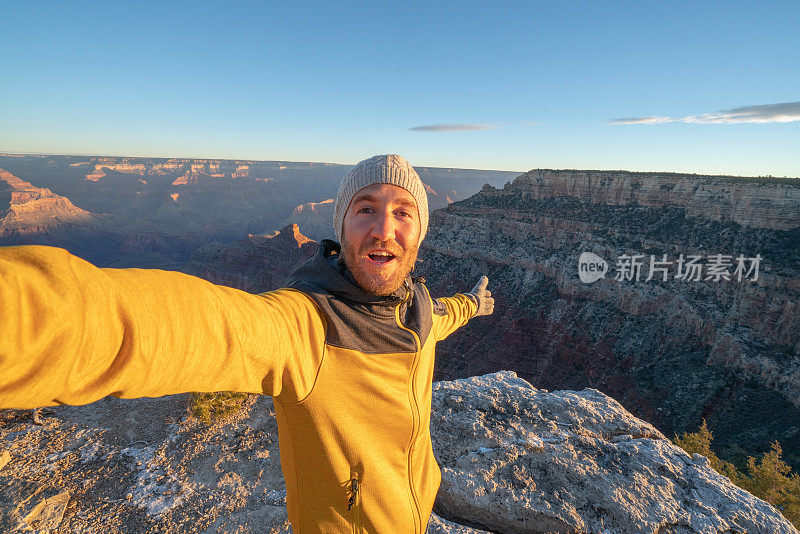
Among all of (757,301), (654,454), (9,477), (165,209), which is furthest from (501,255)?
(165,209)

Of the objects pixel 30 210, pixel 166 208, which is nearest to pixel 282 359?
pixel 30 210

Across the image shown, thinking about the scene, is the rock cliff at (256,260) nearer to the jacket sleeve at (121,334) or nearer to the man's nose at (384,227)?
the man's nose at (384,227)

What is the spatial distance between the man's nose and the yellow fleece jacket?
10.9 inches

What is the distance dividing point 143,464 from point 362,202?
499 centimetres

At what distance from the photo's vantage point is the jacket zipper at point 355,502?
172 centimetres

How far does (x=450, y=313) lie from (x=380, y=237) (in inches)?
61.3

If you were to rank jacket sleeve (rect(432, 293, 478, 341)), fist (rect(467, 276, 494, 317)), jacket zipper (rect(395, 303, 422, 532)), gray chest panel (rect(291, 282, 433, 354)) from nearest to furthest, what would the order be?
gray chest panel (rect(291, 282, 433, 354))
jacket zipper (rect(395, 303, 422, 532))
jacket sleeve (rect(432, 293, 478, 341))
fist (rect(467, 276, 494, 317))

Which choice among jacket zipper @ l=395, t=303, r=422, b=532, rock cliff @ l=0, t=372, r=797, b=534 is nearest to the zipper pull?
jacket zipper @ l=395, t=303, r=422, b=532

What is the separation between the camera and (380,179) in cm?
187

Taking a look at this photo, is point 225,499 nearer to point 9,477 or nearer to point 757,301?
point 9,477

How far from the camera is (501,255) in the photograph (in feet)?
133

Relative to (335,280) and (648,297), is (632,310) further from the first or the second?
(335,280)

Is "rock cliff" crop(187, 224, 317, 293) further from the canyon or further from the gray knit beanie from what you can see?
the gray knit beanie

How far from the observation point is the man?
0.73 metres
